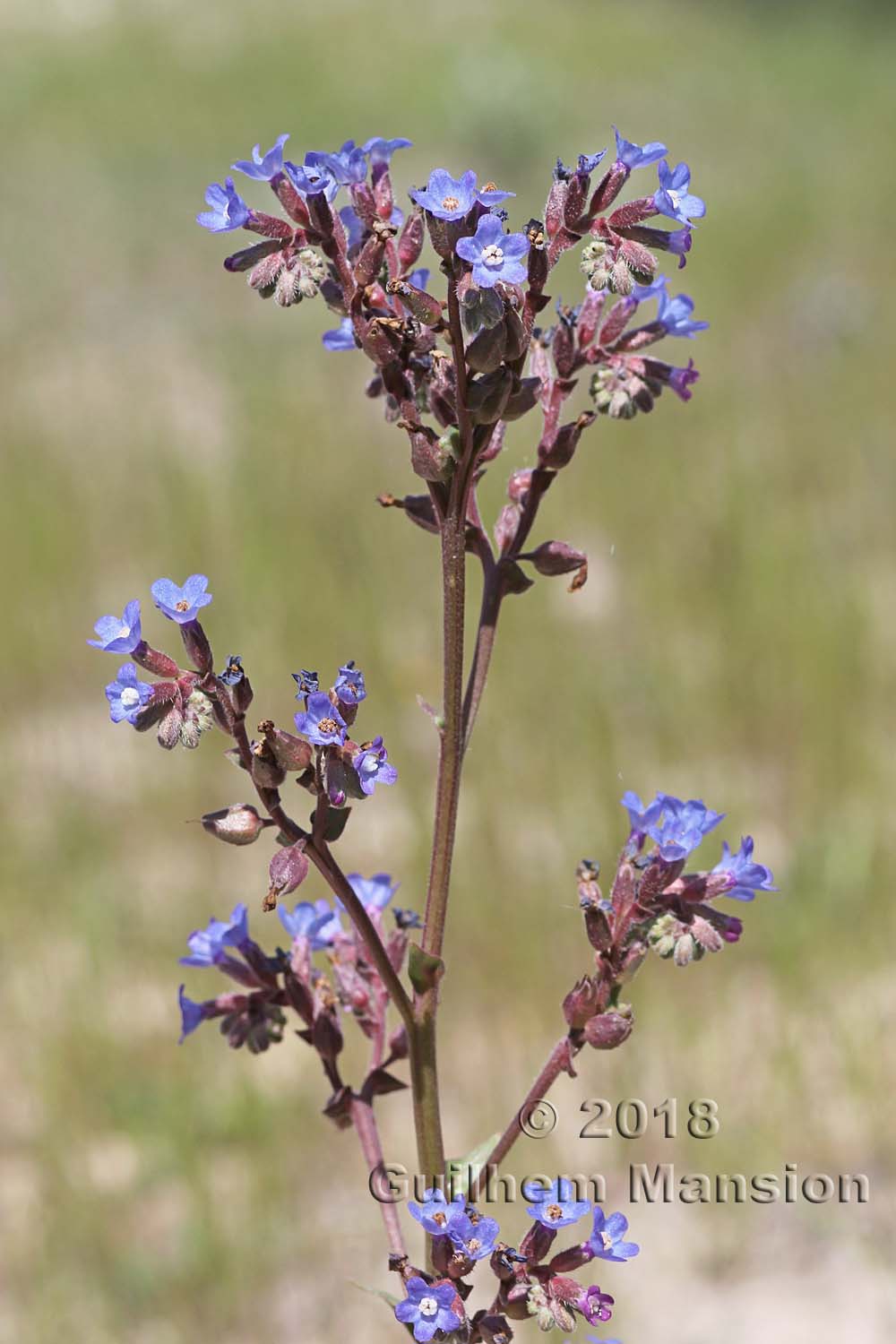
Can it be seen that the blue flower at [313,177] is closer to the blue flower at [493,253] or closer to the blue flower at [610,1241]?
the blue flower at [493,253]

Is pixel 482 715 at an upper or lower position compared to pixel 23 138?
lower

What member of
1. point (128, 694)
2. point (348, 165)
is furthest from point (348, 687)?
point (348, 165)

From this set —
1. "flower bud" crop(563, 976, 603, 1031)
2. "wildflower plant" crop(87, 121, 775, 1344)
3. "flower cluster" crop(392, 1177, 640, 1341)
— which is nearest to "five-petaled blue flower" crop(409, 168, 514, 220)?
"wildflower plant" crop(87, 121, 775, 1344)

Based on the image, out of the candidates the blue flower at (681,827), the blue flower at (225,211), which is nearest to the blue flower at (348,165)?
the blue flower at (225,211)

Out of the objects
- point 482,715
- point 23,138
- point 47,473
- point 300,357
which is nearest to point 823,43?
point 23,138

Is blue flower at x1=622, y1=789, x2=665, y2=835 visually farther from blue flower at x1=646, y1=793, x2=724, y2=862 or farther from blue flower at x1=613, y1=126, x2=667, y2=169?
blue flower at x1=613, y1=126, x2=667, y2=169

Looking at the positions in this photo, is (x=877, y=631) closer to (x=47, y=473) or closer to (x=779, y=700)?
(x=779, y=700)

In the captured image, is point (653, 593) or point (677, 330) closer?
point (677, 330)

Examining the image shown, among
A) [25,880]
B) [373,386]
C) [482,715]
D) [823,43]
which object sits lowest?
[373,386]
